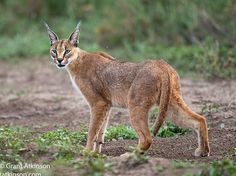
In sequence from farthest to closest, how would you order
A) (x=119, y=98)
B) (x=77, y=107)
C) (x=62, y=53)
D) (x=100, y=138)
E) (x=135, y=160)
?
(x=77, y=107)
(x=62, y=53)
(x=100, y=138)
(x=119, y=98)
(x=135, y=160)

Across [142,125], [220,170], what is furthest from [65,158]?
[220,170]

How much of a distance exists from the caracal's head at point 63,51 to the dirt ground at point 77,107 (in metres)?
1.21

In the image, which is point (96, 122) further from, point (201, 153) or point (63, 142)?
point (201, 153)

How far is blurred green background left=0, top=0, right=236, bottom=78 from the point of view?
14.3 m

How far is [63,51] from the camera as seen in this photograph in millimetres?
8930

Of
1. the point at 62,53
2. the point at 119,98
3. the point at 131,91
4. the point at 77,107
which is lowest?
the point at 77,107

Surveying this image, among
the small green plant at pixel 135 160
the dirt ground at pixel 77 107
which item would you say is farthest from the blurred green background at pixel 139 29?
the small green plant at pixel 135 160

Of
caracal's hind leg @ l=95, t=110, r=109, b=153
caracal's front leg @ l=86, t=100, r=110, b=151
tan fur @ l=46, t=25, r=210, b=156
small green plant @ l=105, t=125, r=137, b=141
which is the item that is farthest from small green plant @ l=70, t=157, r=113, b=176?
small green plant @ l=105, t=125, r=137, b=141

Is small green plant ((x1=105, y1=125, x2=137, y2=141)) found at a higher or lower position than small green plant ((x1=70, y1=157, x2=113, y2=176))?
lower

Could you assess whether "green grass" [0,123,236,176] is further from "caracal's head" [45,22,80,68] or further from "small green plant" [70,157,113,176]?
"caracal's head" [45,22,80,68]

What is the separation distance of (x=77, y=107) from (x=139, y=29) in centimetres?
501

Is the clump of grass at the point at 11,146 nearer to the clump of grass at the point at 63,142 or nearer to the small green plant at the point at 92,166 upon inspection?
Answer: the clump of grass at the point at 63,142

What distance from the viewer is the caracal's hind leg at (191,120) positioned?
8188mm

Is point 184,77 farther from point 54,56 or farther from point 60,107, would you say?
point 54,56
